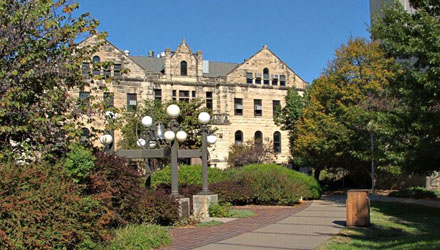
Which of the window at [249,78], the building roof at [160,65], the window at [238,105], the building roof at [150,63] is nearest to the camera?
the building roof at [150,63]

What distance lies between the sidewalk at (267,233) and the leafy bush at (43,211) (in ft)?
7.19

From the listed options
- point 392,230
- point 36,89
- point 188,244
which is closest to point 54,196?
point 36,89

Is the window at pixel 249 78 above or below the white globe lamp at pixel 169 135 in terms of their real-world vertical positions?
above

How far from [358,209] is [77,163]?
781 centimetres

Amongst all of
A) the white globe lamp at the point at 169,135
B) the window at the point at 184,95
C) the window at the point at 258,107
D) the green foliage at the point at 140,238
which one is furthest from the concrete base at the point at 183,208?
the window at the point at 258,107

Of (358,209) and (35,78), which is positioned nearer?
(35,78)

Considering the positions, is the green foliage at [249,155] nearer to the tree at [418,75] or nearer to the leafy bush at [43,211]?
the tree at [418,75]

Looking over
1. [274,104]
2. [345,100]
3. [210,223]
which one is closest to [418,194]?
[345,100]

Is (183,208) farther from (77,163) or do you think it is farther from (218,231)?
(77,163)

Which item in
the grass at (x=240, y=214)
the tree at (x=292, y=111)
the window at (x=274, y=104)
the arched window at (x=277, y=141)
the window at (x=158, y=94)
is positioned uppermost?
the window at (x=158, y=94)

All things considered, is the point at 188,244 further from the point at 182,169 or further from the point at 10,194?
the point at 182,169

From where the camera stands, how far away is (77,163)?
865 centimetres

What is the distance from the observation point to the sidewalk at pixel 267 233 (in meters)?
9.88

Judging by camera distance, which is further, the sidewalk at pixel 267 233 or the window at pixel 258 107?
the window at pixel 258 107
